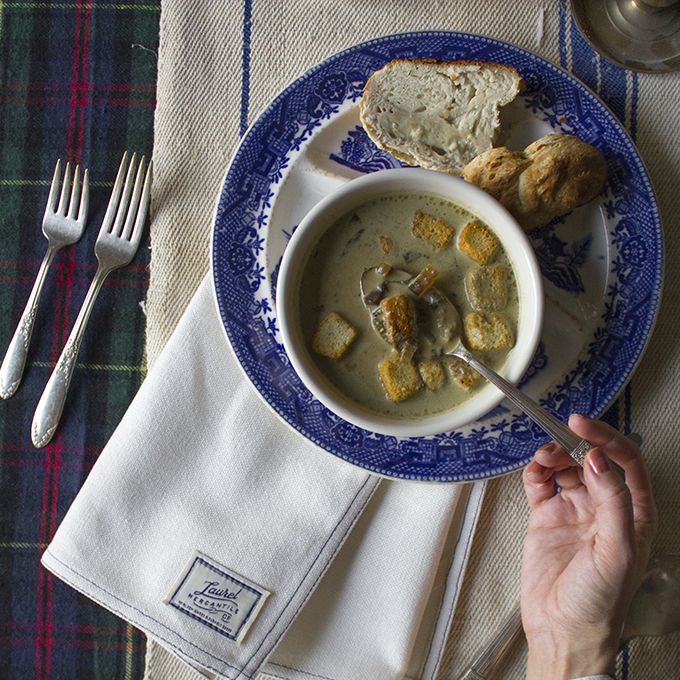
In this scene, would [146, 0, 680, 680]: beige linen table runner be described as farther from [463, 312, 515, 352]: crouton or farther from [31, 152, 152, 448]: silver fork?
[463, 312, 515, 352]: crouton

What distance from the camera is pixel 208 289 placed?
2.58 meters

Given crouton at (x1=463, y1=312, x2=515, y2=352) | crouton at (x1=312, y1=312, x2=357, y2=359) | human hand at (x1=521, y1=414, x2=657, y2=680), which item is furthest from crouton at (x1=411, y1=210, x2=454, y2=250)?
human hand at (x1=521, y1=414, x2=657, y2=680)

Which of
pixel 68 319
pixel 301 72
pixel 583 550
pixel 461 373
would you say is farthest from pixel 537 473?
pixel 68 319

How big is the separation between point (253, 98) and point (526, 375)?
49.3 inches

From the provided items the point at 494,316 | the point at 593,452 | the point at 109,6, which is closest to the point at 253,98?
the point at 109,6

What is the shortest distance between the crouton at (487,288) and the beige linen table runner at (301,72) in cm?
60

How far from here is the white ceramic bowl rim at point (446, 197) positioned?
7.48ft

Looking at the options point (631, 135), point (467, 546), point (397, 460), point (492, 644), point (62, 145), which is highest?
point (631, 135)

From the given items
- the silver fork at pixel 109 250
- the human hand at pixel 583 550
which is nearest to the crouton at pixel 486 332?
the human hand at pixel 583 550

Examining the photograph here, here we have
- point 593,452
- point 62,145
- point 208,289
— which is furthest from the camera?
point 62,145

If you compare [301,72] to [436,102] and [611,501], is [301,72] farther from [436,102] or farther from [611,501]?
[611,501]

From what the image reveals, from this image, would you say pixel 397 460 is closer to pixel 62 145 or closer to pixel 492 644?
pixel 492 644

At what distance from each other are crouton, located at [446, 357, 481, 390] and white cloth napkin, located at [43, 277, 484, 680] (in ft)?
1.25

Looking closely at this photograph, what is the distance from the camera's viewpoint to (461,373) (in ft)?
7.84
